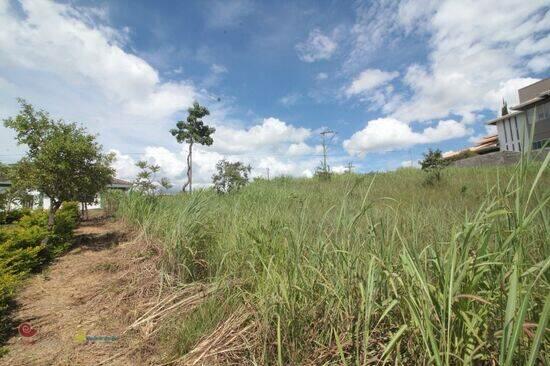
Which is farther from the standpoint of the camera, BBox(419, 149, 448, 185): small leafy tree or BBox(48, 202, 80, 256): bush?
BBox(419, 149, 448, 185): small leafy tree

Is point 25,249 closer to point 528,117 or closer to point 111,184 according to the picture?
point 111,184

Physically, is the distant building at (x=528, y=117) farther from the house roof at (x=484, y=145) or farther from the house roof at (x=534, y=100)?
the house roof at (x=484, y=145)

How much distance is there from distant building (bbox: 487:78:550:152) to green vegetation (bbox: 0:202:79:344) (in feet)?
86.9

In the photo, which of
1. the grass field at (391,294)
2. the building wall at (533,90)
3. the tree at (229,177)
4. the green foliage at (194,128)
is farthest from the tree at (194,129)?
the building wall at (533,90)

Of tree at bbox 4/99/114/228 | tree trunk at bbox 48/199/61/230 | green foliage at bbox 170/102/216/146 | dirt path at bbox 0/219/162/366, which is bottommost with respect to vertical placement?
dirt path at bbox 0/219/162/366

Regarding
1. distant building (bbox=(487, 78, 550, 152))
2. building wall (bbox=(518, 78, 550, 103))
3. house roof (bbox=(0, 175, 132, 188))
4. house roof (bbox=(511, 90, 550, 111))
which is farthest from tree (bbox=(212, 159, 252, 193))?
building wall (bbox=(518, 78, 550, 103))

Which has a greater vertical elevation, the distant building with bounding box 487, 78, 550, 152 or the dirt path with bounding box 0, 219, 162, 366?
the distant building with bounding box 487, 78, 550, 152

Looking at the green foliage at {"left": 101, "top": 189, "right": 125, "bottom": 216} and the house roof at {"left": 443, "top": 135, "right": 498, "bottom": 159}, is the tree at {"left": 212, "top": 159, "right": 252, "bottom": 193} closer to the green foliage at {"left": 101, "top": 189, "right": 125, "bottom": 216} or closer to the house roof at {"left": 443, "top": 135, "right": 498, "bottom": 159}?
the green foliage at {"left": 101, "top": 189, "right": 125, "bottom": 216}

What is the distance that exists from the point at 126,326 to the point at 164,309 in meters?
0.42

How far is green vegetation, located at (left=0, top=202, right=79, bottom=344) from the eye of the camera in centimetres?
370

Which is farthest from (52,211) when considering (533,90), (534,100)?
(533,90)

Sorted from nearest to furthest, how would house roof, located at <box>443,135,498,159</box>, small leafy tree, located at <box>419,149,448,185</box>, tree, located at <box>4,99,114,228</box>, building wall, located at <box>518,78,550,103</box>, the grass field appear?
the grass field, tree, located at <box>4,99,114,228</box>, small leafy tree, located at <box>419,149,448,185</box>, building wall, located at <box>518,78,550,103</box>, house roof, located at <box>443,135,498,159</box>

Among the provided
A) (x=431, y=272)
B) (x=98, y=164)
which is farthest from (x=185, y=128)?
(x=431, y=272)

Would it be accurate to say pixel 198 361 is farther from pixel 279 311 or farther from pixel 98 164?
pixel 98 164
